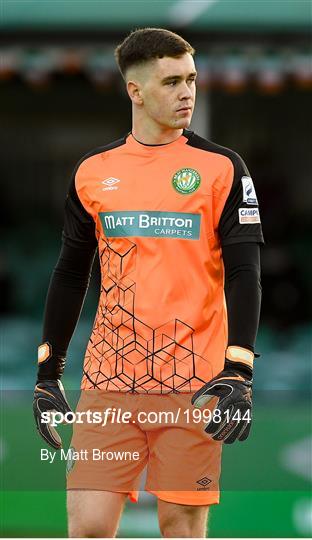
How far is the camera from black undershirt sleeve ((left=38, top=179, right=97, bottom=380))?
4598 millimetres

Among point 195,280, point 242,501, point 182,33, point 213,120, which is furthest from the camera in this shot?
point 213,120

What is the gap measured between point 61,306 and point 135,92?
775 mm

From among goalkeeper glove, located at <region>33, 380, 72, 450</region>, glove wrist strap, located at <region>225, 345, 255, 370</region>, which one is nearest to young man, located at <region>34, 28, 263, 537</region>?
glove wrist strap, located at <region>225, 345, 255, 370</region>

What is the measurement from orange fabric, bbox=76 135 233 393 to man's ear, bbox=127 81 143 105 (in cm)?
16

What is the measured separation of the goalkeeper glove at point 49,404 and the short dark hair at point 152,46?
3.66 feet

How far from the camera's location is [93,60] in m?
9.87

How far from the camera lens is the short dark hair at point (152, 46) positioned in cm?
430

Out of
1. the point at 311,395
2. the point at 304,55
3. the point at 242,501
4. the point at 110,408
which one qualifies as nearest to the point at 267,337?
the point at 311,395

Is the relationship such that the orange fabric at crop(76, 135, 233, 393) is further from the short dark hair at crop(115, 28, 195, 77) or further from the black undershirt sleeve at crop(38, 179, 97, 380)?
the short dark hair at crop(115, 28, 195, 77)

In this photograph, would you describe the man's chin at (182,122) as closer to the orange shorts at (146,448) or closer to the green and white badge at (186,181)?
the green and white badge at (186,181)

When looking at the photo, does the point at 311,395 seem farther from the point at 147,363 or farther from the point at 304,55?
the point at 147,363

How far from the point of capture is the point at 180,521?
4.36 metres

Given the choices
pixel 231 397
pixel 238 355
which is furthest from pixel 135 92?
pixel 231 397

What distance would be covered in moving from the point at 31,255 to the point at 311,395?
13.3 ft
